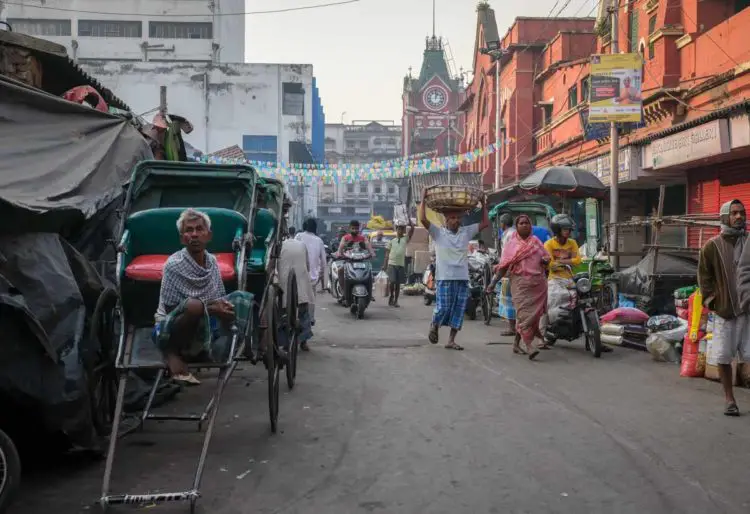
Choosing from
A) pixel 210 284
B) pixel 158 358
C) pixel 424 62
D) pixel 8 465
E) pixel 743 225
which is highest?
pixel 424 62

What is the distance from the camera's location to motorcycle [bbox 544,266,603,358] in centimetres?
1015

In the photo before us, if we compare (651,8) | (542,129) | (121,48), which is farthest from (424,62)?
(651,8)

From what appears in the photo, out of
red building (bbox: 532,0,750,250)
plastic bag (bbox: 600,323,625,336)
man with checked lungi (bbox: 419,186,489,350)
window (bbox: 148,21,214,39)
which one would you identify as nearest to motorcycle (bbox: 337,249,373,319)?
man with checked lungi (bbox: 419,186,489,350)

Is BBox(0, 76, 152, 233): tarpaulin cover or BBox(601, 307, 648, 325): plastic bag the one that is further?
BBox(601, 307, 648, 325): plastic bag

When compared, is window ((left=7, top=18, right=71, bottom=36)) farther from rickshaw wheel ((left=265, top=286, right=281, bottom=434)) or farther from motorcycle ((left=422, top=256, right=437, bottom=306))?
rickshaw wheel ((left=265, top=286, right=281, bottom=434))

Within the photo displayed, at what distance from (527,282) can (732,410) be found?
3.82 m

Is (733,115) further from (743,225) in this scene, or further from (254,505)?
(254,505)

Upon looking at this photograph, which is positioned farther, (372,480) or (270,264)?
(270,264)

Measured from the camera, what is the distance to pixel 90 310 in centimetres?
546

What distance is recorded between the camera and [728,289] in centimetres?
667

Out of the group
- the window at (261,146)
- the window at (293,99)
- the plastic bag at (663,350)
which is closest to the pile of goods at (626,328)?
the plastic bag at (663,350)

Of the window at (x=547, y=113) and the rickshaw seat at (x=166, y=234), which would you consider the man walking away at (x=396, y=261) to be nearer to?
the rickshaw seat at (x=166, y=234)

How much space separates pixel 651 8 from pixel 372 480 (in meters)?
17.8

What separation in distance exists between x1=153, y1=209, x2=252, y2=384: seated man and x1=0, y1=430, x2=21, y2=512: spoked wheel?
45.2 inches
